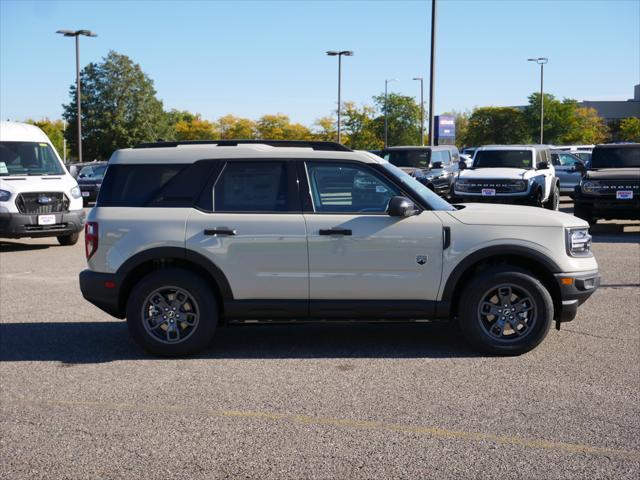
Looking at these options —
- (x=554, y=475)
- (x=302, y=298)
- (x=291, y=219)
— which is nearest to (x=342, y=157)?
(x=291, y=219)

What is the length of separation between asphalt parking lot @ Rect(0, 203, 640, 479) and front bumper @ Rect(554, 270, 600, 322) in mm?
385

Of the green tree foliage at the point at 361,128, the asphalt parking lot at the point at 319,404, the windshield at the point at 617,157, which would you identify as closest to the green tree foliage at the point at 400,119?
the green tree foliage at the point at 361,128

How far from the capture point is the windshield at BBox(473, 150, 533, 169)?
21.7 meters

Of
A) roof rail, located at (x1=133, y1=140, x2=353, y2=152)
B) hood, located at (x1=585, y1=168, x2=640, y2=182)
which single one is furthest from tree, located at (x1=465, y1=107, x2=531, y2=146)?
roof rail, located at (x1=133, y1=140, x2=353, y2=152)

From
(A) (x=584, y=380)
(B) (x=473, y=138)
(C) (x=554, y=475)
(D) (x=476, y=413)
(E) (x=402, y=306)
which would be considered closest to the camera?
(C) (x=554, y=475)

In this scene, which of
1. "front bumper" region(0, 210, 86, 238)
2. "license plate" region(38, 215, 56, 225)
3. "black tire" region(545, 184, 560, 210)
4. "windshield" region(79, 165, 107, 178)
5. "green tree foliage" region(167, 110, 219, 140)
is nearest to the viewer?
"front bumper" region(0, 210, 86, 238)

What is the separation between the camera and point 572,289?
22.4 feet

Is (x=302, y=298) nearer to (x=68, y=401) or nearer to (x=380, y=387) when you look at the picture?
(x=380, y=387)

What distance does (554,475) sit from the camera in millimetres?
4238

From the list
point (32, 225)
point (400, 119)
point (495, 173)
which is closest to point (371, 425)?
point (32, 225)

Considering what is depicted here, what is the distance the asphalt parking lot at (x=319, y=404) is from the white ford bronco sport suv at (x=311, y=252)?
0.36m

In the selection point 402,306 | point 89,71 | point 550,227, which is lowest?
point 402,306

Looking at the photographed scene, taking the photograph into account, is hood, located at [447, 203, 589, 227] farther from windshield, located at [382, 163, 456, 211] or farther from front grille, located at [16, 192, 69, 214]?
front grille, located at [16, 192, 69, 214]

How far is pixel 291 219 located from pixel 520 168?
51.8ft
